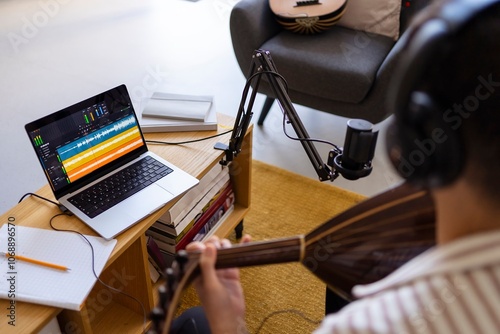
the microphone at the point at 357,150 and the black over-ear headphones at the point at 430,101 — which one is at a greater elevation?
the black over-ear headphones at the point at 430,101

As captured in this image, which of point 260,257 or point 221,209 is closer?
point 260,257

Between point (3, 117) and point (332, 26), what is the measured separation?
1.69m

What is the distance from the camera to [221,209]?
1720 mm

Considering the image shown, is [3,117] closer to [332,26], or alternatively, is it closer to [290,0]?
[290,0]

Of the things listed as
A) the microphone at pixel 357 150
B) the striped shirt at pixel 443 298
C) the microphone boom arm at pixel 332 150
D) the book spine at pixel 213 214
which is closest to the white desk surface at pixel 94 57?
the book spine at pixel 213 214

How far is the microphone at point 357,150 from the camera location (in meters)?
1.04

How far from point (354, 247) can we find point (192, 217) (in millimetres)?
828

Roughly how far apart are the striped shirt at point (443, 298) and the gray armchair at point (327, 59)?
151 centimetres

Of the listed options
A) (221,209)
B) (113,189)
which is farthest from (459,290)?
(221,209)

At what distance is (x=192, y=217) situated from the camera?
1524 millimetres

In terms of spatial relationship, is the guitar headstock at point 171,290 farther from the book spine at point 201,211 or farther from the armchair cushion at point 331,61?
the armchair cushion at point 331,61

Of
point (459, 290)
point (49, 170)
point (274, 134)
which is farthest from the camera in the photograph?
point (274, 134)

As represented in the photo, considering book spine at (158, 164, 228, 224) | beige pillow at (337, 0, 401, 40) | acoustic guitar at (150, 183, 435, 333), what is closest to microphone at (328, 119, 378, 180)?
acoustic guitar at (150, 183, 435, 333)

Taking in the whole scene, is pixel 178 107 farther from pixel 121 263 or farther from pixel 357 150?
pixel 357 150
